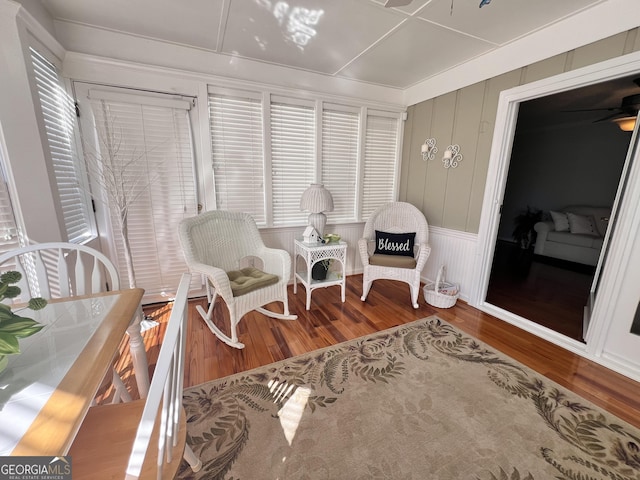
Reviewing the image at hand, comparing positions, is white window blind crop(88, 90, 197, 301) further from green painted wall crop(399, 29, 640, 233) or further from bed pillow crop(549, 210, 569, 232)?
bed pillow crop(549, 210, 569, 232)

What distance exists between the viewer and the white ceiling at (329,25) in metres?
1.76

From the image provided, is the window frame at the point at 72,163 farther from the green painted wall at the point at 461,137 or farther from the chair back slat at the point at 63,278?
the green painted wall at the point at 461,137

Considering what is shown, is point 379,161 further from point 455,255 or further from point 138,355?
point 138,355

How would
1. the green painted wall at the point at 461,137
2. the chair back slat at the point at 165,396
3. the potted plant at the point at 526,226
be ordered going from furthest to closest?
1. the potted plant at the point at 526,226
2. the green painted wall at the point at 461,137
3. the chair back slat at the point at 165,396

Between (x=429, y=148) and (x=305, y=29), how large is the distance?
6.06 ft

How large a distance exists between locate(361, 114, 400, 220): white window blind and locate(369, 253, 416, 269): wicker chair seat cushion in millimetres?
884

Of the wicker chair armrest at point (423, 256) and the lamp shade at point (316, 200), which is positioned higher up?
the lamp shade at point (316, 200)

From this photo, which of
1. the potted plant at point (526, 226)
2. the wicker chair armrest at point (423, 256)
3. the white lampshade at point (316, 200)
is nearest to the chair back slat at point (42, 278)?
the white lampshade at point (316, 200)

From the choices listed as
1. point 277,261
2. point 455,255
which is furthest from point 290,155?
point 455,255

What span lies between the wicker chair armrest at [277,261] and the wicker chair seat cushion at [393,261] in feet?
3.15

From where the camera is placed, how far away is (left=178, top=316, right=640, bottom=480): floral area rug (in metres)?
1.17

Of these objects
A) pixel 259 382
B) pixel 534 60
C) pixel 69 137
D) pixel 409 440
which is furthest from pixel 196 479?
pixel 534 60

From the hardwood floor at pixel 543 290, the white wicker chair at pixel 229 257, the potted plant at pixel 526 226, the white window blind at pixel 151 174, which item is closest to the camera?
the white wicker chair at pixel 229 257

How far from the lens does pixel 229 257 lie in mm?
2357
